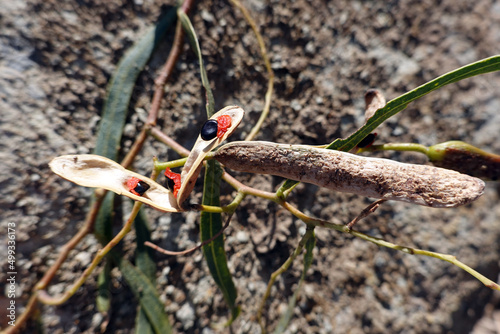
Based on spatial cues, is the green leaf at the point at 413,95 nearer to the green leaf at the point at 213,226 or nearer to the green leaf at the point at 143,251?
the green leaf at the point at 213,226

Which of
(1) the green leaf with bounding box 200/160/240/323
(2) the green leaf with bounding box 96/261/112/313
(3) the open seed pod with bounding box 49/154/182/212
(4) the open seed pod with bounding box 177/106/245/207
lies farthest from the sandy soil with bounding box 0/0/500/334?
(4) the open seed pod with bounding box 177/106/245/207

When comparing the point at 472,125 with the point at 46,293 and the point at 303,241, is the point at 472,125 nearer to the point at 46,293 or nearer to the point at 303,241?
the point at 303,241

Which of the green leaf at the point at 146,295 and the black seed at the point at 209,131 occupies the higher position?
the black seed at the point at 209,131

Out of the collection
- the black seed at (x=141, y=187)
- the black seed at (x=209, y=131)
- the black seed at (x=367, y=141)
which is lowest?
the black seed at (x=141, y=187)

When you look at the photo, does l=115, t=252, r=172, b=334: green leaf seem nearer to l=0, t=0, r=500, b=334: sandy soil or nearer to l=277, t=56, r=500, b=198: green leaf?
l=0, t=0, r=500, b=334: sandy soil

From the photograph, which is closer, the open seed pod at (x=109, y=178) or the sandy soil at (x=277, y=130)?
the open seed pod at (x=109, y=178)

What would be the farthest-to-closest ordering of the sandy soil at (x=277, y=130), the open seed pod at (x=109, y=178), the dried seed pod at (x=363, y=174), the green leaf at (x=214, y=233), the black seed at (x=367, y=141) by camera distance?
the sandy soil at (x=277, y=130) → the green leaf at (x=214, y=233) → the black seed at (x=367, y=141) → the open seed pod at (x=109, y=178) → the dried seed pod at (x=363, y=174)

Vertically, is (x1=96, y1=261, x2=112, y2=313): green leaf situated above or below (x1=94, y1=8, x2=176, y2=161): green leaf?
below

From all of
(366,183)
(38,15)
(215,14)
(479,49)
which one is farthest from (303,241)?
(479,49)

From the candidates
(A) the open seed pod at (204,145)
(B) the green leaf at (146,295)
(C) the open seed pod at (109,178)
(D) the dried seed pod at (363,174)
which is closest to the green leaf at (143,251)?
(B) the green leaf at (146,295)
